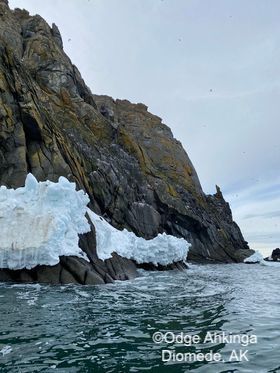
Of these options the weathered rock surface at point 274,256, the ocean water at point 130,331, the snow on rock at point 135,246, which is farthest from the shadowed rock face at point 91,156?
the weathered rock surface at point 274,256

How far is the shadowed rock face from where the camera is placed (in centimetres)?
2890

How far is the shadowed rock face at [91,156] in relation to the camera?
94.8 feet

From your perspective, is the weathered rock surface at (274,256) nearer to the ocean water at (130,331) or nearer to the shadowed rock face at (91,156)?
the shadowed rock face at (91,156)

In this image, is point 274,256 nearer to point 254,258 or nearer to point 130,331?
point 254,258

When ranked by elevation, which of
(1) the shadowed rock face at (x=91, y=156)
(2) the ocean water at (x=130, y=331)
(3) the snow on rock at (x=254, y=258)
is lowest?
(2) the ocean water at (x=130, y=331)

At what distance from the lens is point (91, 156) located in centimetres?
4719

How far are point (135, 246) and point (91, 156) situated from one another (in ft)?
52.1

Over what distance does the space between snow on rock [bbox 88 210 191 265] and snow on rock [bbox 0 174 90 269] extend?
3.51 m

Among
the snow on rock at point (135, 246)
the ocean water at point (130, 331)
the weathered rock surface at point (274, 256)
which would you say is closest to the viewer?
the ocean water at point (130, 331)

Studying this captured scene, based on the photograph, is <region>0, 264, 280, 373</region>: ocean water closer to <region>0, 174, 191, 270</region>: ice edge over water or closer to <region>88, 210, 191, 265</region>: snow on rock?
<region>0, 174, 191, 270</region>: ice edge over water

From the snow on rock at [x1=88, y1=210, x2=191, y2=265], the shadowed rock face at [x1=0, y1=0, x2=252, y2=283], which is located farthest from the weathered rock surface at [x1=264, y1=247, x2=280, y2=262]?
the snow on rock at [x1=88, y1=210, x2=191, y2=265]

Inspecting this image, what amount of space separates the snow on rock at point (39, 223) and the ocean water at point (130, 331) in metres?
3.07

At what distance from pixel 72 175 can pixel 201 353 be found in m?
23.4

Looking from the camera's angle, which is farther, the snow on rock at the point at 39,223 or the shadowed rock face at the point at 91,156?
the shadowed rock face at the point at 91,156
